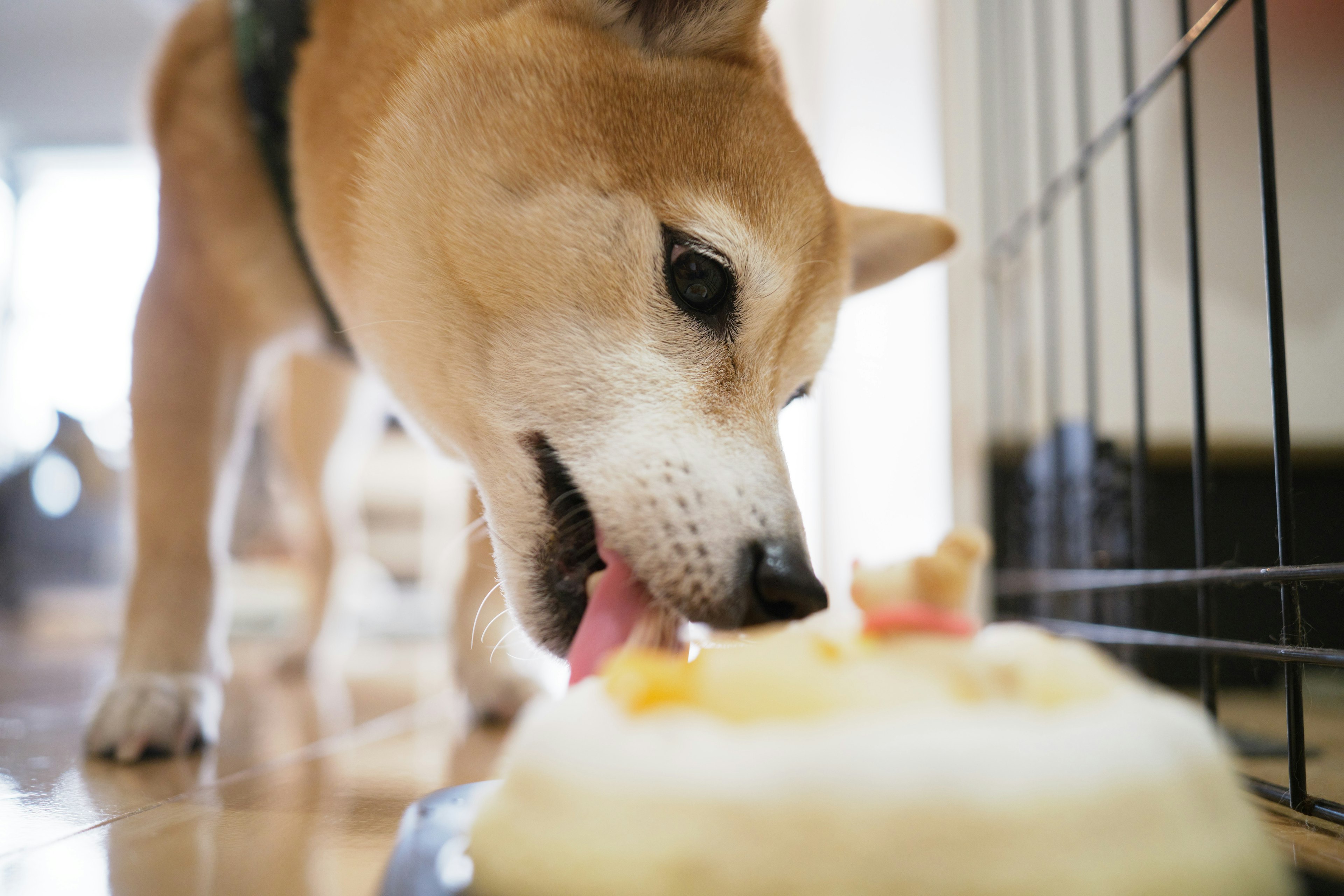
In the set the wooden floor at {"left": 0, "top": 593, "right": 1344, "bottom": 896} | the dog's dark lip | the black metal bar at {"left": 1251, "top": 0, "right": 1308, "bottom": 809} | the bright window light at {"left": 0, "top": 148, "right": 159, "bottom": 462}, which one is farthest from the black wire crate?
the bright window light at {"left": 0, "top": 148, "right": 159, "bottom": 462}

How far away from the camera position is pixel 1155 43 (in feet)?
4.34

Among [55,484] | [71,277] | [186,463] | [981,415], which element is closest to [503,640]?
[186,463]

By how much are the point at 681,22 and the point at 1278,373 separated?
65cm

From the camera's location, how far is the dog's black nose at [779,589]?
742 mm

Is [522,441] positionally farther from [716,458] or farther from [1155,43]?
[1155,43]

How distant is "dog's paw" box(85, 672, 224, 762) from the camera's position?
95 centimetres

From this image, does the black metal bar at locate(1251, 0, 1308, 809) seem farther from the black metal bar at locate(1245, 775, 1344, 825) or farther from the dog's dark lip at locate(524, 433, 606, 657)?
the dog's dark lip at locate(524, 433, 606, 657)

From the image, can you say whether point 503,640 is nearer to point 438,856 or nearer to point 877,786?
point 438,856

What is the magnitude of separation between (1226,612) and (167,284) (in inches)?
55.9

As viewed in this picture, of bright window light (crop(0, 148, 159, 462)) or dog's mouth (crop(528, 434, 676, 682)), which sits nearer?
dog's mouth (crop(528, 434, 676, 682))

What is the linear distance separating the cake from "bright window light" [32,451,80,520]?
4621 mm

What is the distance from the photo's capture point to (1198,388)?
84 centimetres

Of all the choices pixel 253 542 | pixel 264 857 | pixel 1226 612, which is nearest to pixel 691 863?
pixel 264 857

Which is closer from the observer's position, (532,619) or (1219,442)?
(532,619)
